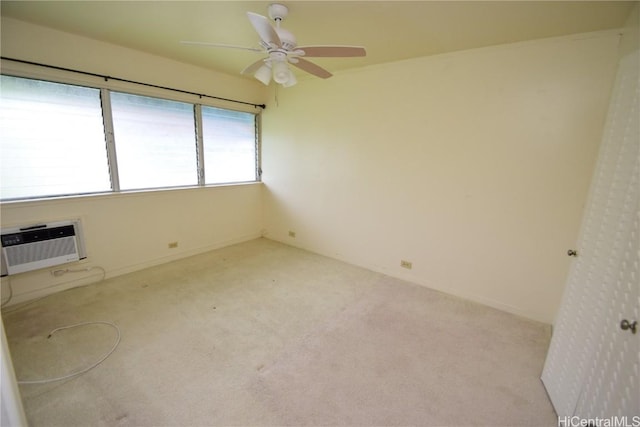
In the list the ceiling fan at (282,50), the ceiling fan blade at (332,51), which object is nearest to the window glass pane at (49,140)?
the ceiling fan at (282,50)

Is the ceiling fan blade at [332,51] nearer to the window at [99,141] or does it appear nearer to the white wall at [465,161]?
the white wall at [465,161]

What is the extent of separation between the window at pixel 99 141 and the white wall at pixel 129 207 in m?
0.15

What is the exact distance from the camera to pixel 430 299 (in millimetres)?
2877

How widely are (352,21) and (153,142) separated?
8.73 feet

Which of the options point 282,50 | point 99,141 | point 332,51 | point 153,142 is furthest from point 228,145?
point 332,51

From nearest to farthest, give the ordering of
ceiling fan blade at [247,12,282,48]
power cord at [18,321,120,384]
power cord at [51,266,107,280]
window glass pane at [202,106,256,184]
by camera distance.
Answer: ceiling fan blade at [247,12,282,48] < power cord at [18,321,120,384] < power cord at [51,266,107,280] < window glass pane at [202,106,256,184]

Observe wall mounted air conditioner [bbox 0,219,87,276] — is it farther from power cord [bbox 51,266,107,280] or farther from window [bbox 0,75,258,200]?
window [bbox 0,75,258,200]

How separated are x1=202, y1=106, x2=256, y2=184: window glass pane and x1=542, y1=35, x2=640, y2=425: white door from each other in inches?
158

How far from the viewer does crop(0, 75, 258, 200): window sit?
8.04 feet

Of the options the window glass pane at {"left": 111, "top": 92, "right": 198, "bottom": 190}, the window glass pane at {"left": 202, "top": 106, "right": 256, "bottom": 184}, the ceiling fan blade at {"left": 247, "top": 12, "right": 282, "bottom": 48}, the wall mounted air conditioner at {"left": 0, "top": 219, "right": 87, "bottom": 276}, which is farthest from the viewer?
the window glass pane at {"left": 202, "top": 106, "right": 256, "bottom": 184}

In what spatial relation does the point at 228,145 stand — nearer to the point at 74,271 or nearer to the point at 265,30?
the point at 74,271

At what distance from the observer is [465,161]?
2.73 meters

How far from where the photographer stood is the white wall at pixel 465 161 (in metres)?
2.25

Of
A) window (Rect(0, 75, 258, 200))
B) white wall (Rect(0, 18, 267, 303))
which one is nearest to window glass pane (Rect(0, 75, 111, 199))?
window (Rect(0, 75, 258, 200))
